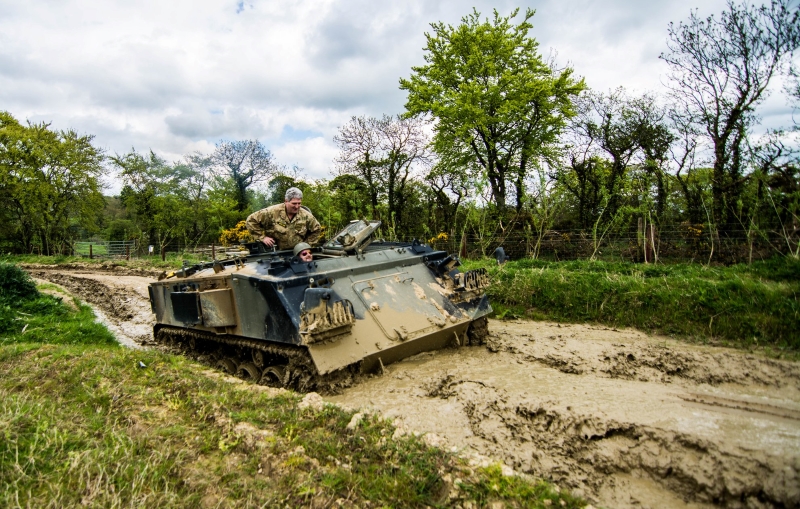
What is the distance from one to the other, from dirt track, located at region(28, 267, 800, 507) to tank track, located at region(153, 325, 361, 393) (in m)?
0.25

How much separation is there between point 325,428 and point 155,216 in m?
33.8

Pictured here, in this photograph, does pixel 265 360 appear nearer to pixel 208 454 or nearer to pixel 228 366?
pixel 228 366

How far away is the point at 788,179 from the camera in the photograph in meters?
7.19

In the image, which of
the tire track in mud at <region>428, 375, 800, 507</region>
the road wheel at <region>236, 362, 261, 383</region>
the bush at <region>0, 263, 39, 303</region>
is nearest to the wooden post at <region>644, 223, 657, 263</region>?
the tire track in mud at <region>428, 375, 800, 507</region>

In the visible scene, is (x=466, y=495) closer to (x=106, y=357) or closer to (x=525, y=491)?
(x=525, y=491)

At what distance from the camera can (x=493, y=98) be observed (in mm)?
19016

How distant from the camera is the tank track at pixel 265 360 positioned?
5250 mm

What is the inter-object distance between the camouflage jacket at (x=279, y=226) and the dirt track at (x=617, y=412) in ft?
8.99

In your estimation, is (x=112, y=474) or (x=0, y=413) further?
(x=0, y=413)

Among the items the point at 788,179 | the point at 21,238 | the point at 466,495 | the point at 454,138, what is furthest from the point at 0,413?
the point at 21,238

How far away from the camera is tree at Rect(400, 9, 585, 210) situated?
61.9 ft

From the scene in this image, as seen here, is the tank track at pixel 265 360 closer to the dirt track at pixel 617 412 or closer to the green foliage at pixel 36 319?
the dirt track at pixel 617 412

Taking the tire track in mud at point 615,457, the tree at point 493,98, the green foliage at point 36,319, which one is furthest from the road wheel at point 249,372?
the tree at point 493,98

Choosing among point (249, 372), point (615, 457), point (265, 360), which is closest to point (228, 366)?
point (249, 372)
